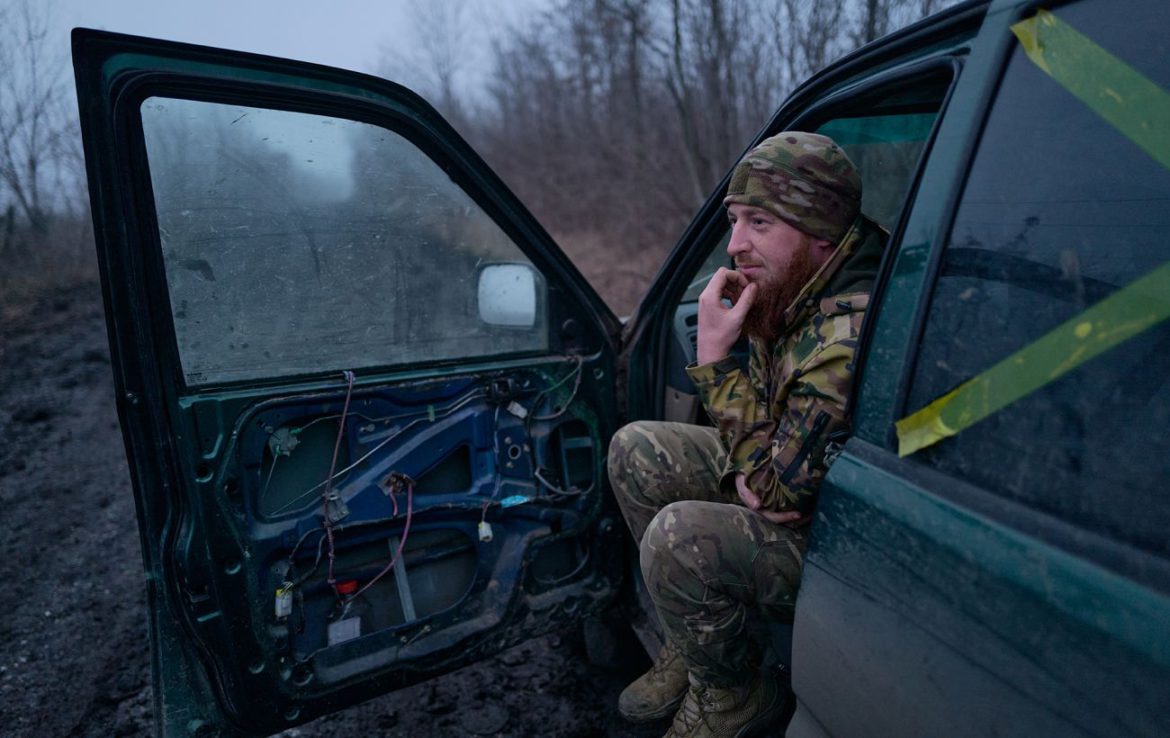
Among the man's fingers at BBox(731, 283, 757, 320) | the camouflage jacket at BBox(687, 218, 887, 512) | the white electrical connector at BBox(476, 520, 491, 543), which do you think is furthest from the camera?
the white electrical connector at BBox(476, 520, 491, 543)

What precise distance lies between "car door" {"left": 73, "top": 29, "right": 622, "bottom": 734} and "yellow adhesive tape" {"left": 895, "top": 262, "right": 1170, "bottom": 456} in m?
1.33

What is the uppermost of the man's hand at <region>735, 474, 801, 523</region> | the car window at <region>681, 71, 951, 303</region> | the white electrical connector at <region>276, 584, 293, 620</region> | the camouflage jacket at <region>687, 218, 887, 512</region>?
the car window at <region>681, 71, 951, 303</region>

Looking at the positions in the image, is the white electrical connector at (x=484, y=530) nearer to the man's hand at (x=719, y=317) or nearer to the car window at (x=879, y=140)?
the man's hand at (x=719, y=317)

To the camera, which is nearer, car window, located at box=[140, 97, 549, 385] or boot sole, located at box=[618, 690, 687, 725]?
car window, located at box=[140, 97, 549, 385]

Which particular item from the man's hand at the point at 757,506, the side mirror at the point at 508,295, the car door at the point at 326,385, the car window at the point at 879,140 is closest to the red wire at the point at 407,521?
the car door at the point at 326,385

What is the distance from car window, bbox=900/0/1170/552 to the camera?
896mm

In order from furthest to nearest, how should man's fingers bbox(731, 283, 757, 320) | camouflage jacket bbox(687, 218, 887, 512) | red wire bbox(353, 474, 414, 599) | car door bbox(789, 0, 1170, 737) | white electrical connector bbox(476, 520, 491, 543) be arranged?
white electrical connector bbox(476, 520, 491, 543)
red wire bbox(353, 474, 414, 599)
man's fingers bbox(731, 283, 757, 320)
camouflage jacket bbox(687, 218, 887, 512)
car door bbox(789, 0, 1170, 737)

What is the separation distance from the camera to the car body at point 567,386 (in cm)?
94

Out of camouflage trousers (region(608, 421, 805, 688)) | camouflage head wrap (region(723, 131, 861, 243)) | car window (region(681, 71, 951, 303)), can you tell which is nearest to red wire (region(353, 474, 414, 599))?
camouflage trousers (region(608, 421, 805, 688))

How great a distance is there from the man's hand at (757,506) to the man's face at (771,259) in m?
0.40

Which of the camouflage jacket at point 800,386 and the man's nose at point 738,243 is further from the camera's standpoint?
the man's nose at point 738,243

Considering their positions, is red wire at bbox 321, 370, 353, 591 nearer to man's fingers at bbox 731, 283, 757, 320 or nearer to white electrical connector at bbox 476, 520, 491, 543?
white electrical connector at bbox 476, 520, 491, 543

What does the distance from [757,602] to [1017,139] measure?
1170 mm

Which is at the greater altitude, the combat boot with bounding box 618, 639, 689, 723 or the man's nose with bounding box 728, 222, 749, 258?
the man's nose with bounding box 728, 222, 749, 258
